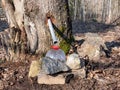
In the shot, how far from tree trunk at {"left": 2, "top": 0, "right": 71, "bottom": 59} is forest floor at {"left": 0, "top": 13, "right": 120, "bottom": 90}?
0.26 metres

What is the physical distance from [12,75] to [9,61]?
0.54 metres

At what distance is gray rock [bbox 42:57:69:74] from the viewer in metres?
3.55

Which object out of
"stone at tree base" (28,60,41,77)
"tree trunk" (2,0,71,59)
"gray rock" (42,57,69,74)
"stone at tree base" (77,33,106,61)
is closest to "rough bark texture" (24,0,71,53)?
"tree trunk" (2,0,71,59)

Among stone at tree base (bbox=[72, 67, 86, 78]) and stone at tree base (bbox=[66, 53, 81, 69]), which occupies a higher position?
stone at tree base (bbox=[66, 53, 81, 69])

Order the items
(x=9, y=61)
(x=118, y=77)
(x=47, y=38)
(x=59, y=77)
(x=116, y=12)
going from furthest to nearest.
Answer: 1. (x=116, y=12)
2. (x=9, y=61)
3. (x=47, y=38)
4. (x=118, y=77)
5. (x=59, y=77)

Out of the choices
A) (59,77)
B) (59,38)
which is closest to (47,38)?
(59,38)

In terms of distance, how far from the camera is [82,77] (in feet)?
12.3

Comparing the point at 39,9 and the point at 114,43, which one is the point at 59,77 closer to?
the point at 39,9

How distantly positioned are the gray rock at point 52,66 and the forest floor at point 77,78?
0.61 ft

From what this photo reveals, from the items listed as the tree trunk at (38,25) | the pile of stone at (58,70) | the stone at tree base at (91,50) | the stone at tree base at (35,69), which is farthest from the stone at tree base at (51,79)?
the stone at tree base at (91,50)

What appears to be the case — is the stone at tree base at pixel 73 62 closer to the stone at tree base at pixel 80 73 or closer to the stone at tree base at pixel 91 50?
the stone at tree base at pixel 80 73

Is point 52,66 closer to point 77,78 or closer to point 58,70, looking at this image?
point 58,70

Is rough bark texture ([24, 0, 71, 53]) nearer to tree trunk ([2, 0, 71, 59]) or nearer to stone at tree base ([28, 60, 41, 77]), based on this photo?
tree trunk ([2, 0, 71, 59])

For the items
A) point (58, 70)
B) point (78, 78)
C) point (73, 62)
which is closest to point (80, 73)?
point (78, 78)
